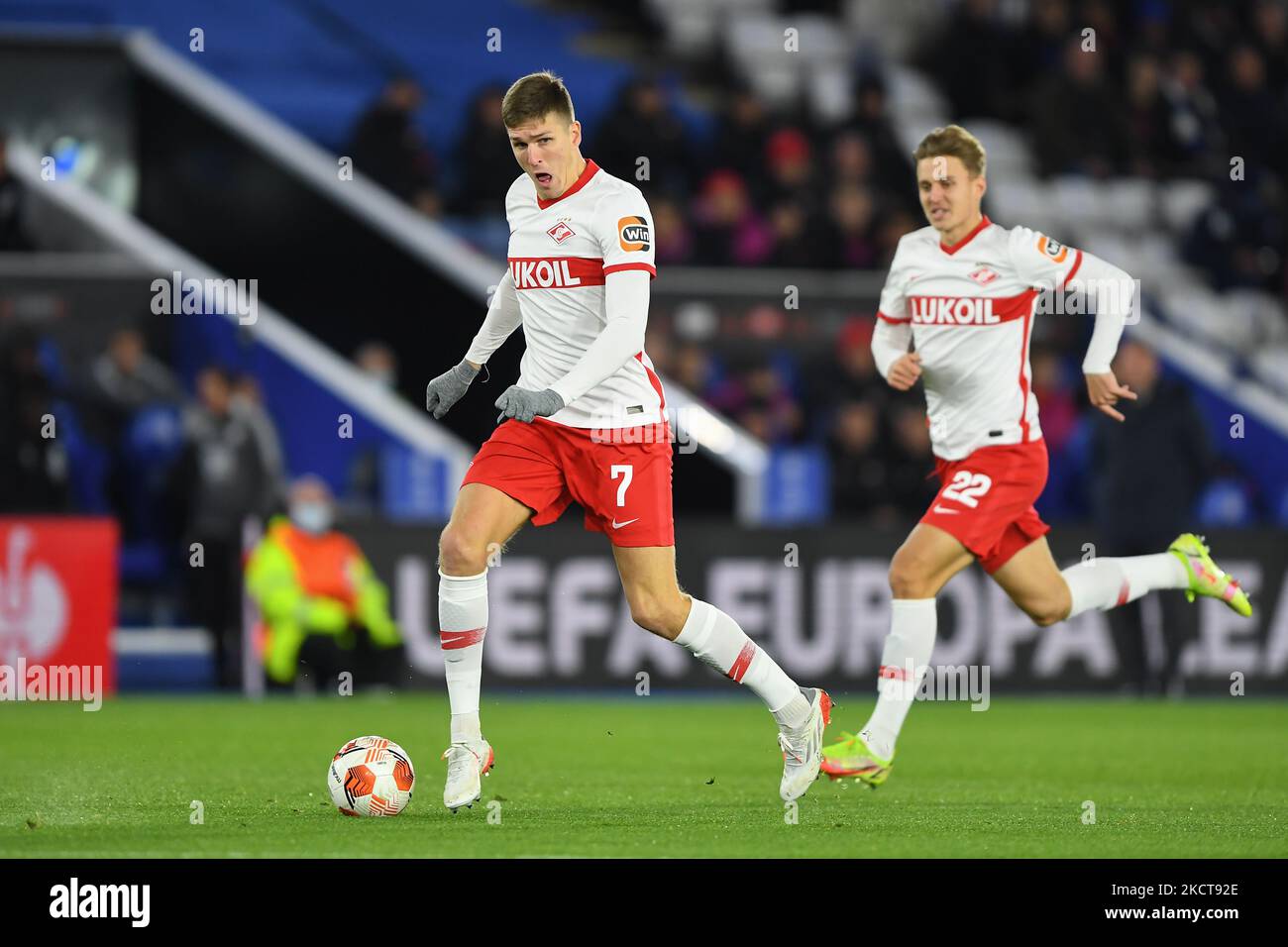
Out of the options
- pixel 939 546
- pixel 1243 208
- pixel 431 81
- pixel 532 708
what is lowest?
pixel 532 708

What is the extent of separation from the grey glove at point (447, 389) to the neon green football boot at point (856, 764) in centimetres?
186

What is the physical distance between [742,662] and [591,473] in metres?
0.82

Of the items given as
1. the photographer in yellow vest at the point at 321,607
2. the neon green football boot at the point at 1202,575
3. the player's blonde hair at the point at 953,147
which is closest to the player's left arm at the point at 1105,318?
the player's blonde hair at the point at 953,147

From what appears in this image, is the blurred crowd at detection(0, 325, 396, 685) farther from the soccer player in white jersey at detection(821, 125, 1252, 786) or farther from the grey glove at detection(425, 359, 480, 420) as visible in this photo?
the grey glove at detection(425, 359, 480, 420)

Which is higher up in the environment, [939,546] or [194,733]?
[939,546]

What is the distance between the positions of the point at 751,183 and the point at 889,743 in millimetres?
10706

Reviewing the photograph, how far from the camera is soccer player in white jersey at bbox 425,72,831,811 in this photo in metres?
A: 6.79

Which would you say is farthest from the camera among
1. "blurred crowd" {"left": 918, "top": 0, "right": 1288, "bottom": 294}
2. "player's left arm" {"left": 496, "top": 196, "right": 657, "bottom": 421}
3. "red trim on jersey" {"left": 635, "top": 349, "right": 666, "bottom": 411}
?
"blurred crowd" {"left": 918, "top": 0, "right": 1288, "bottom": 294}

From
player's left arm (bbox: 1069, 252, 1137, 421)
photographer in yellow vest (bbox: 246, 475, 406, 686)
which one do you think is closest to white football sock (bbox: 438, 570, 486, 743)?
player's left arm (bbox: 1069, 252, 1137, 421)

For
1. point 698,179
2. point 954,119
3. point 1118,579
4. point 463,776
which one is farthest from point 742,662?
point 954,119

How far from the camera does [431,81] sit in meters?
19.8

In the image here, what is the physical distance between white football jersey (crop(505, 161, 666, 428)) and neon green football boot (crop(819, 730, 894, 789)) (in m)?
1.51
